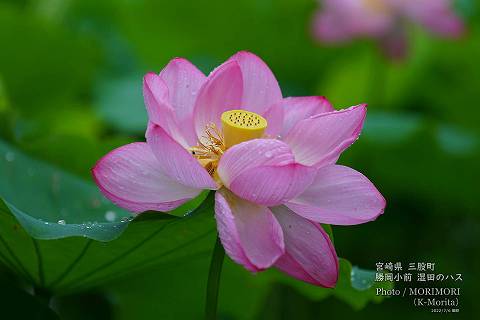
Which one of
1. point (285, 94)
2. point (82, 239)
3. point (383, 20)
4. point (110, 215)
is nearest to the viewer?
point (82, 239)

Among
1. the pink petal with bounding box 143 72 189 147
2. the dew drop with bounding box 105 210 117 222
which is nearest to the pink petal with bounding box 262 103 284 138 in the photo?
the pink petal with bounding box 143 72 189 147

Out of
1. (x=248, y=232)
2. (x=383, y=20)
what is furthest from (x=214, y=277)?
(x=383, y=20)

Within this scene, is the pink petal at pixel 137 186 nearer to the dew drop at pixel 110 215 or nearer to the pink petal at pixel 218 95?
the pink petal at pixel 218 95

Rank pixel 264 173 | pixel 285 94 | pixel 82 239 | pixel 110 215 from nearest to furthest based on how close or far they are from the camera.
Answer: pixel 264 173 → pixel 82 239 → pixel 110 215 → pixel 285 94

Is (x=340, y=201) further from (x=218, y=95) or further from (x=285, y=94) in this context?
(x=285, y=94)

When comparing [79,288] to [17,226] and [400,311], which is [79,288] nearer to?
[17,226]

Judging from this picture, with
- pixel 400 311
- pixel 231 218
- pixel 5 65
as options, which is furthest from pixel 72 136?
pixel 400 311
